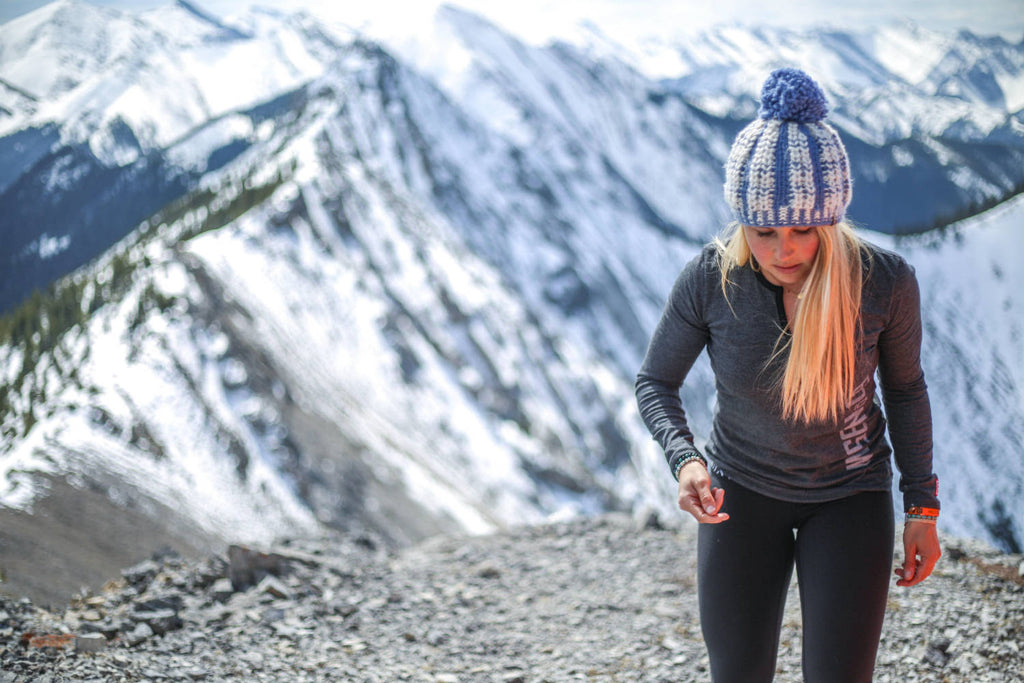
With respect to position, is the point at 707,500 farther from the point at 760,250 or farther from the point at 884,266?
the point at 884,266

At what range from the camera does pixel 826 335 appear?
288 centimetres

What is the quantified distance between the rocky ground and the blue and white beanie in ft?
12.3

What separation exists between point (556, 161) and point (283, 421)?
241 ft

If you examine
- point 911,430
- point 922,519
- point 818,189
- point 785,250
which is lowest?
point 922,519

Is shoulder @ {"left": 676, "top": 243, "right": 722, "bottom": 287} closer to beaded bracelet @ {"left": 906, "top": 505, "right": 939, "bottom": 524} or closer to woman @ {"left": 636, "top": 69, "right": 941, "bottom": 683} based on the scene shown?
woman @ {"left": 636, "top": 69, "right": 941, "bottom": 683}

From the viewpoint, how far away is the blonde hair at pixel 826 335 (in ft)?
9.45

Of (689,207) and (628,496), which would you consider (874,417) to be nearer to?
(628,496)

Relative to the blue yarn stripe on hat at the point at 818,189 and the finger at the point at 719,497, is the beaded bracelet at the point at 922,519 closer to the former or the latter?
the finger at the point at 719,497

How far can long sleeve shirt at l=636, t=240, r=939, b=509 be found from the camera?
3.00 metres

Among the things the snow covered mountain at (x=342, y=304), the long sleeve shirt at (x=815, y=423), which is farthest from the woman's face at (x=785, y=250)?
the snow covered mountain at (x=342, y=304)

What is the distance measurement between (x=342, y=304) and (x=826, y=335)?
38103mm

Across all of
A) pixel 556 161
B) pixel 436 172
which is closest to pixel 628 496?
pixel 436 172

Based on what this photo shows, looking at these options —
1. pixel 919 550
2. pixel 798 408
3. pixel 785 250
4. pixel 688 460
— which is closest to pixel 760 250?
pixel 785 250

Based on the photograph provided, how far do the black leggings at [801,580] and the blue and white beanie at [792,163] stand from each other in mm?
1192
